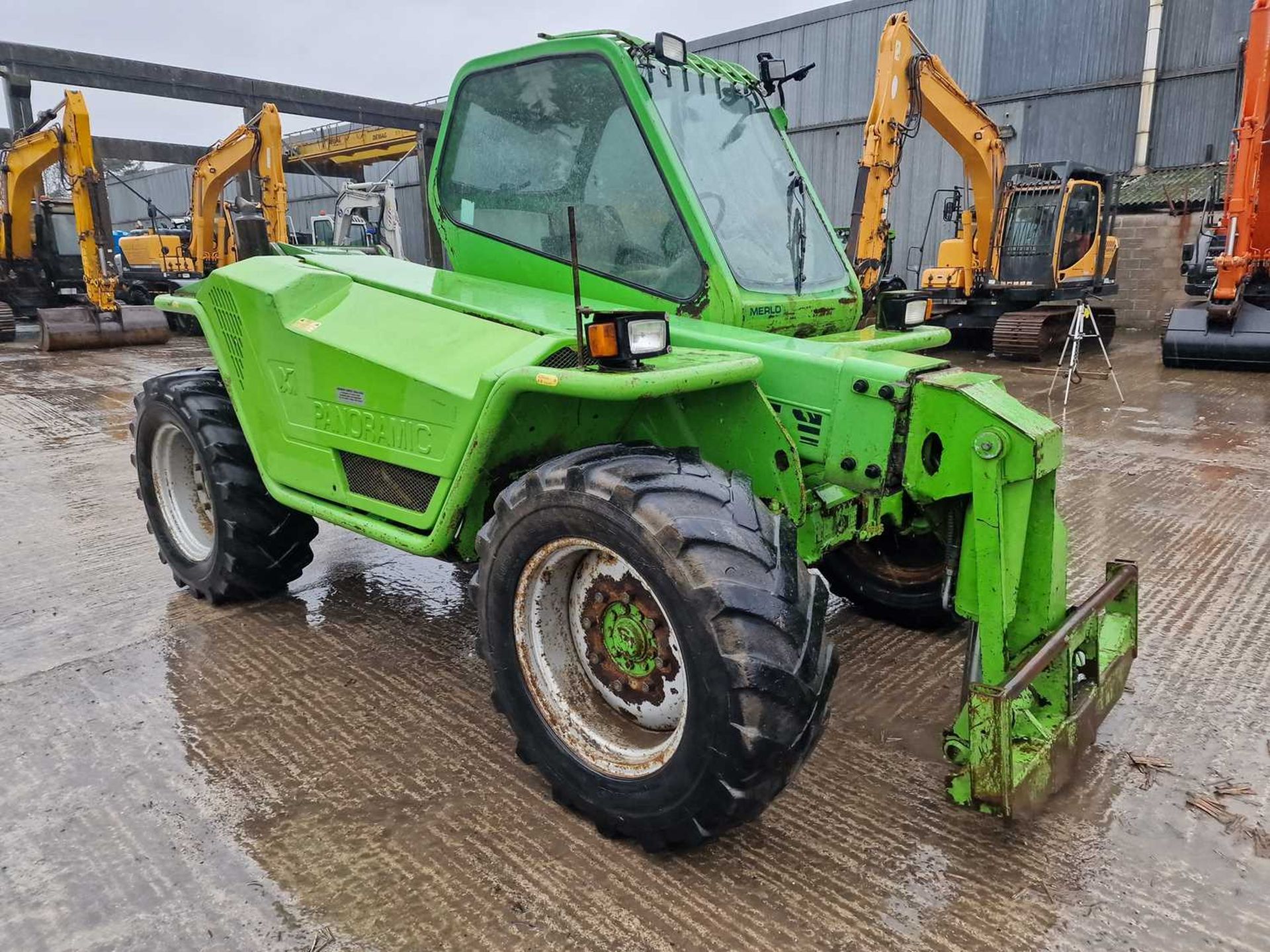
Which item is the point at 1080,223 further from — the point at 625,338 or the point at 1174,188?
the point at 625,338

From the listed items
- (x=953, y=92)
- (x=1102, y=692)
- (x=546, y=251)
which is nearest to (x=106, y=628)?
(x=546, y=251)

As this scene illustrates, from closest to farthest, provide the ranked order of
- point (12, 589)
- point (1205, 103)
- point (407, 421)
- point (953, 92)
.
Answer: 1. point (407, 421)
2. point (12, 589)
3. point (953, 92)
4. point (1205, 103)

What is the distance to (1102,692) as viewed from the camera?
263cm

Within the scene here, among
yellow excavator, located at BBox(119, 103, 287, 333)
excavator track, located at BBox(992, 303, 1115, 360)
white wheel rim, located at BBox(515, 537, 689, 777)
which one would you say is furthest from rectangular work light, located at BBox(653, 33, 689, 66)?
yellow excavator, located at BBox(119, 103, 287, 333)

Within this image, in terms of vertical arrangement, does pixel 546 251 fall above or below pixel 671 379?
above

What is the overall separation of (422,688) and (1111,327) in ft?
45.7

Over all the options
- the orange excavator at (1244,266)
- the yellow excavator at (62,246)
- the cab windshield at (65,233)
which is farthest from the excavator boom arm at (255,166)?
the orange excavator at (1244,266)

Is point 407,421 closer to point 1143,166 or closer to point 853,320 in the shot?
point 853,320

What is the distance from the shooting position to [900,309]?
3.26 metres

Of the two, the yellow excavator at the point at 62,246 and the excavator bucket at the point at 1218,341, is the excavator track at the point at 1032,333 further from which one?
the yellow excavator at the point at 62,246

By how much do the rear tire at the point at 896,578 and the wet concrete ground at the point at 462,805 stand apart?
0.09 meters

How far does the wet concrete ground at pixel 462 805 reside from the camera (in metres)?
2.12

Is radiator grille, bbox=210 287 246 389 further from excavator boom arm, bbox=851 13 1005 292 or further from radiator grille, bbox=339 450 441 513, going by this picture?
excavator boom arm, bbox=851 13 1005 292

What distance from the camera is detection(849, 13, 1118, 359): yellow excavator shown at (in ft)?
39.5
